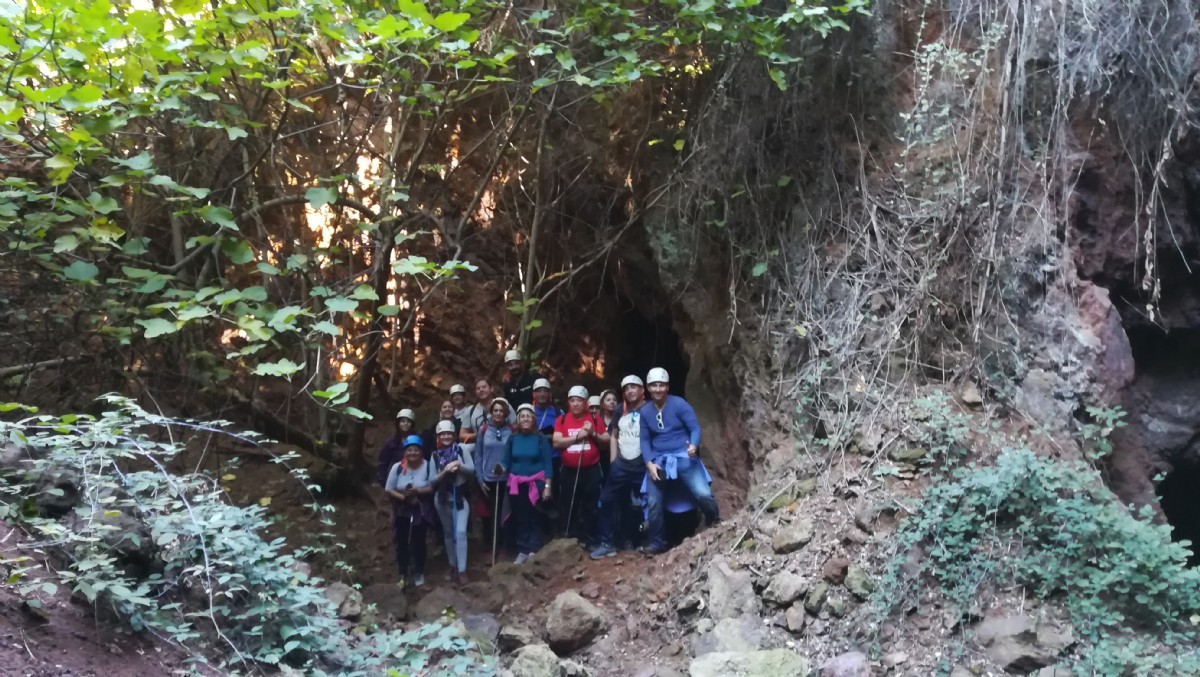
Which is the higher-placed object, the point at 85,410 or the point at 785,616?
the point at 85,410

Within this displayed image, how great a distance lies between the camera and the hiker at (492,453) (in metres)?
6.69

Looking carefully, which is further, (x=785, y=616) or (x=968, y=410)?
(x=968, y=410)

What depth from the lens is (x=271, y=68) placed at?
468 cm

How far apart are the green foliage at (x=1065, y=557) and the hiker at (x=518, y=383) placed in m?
3.55

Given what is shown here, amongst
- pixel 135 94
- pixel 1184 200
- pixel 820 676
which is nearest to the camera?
pixel 135 94

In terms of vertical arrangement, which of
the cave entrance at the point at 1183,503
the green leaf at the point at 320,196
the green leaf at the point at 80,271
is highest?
the green leaf at the point at 320,196

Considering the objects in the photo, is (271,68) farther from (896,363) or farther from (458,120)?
(896,363)

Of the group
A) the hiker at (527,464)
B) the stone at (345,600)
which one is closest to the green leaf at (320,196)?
the stone at (345,600)

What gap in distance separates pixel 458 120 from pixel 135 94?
14.6ft

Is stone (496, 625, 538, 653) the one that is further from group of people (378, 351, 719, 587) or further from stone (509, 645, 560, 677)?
group of people (378, 351, 719, 587)

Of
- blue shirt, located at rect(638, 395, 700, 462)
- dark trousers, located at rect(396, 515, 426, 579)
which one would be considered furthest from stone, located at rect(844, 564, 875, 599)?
dark trousers, located at rect(396, 515, 426, 579)

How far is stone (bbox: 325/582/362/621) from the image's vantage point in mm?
5180

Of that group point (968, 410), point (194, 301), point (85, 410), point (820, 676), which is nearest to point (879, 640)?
point (820, 676)

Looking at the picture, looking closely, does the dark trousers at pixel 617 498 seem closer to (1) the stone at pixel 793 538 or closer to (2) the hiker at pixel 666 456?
(2) the hiker at pixel 666 456
